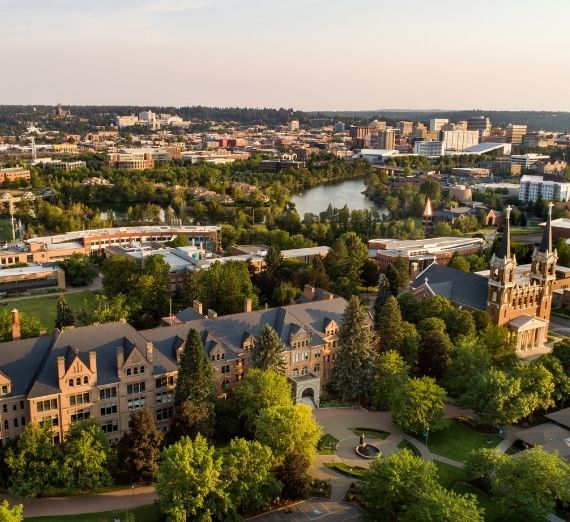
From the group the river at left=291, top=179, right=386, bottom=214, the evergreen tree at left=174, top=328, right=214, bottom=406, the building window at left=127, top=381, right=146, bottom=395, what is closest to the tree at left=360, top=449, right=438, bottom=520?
the evergreen tree at left=174, top=328, right=214, bottom=406

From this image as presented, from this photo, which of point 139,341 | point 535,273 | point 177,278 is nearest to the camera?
point 139,341

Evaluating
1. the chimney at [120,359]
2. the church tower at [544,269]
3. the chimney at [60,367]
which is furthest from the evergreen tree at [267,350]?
the church tower at [544,269]

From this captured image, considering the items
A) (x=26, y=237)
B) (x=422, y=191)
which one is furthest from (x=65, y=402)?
(x=422, y=191)

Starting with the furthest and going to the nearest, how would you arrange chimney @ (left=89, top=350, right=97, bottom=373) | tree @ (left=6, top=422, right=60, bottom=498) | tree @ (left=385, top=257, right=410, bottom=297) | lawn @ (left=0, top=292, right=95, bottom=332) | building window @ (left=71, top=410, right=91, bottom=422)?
tree @ (left=385, top=257, right=410, bottom=297) → lawn @ (left=0, top=292, right=95, bottom=332) → building window @ (left=71, top=410, right=91, bottom=422) → chimney @ (left=89, top=350, right=97, bottom=373) → tree @ (left=6, top=422, right=60, bottom=498)

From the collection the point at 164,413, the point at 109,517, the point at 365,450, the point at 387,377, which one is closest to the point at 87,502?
the point at 109,517

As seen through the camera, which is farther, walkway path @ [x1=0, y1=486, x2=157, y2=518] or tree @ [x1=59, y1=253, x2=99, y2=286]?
tree @ [x1=59, y1=253, x2=99, y2=286]

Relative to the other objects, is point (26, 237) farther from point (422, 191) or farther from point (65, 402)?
point (422, 191)

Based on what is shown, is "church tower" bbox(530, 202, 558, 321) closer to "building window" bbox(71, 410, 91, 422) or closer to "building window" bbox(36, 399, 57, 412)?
"building window" bbox(71, 410, 91, 422)
